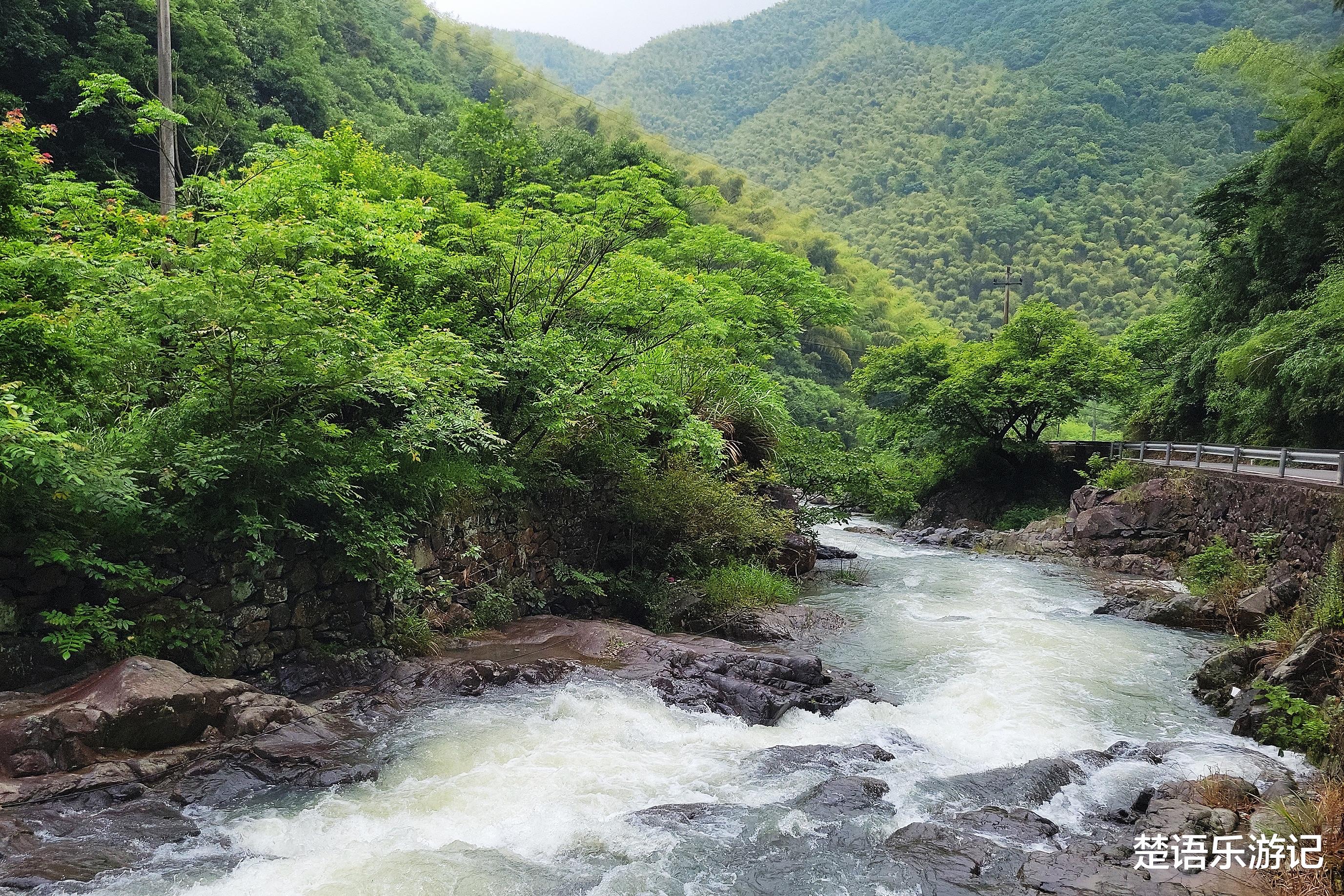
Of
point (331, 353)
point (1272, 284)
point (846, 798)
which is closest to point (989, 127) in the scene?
point (1272, 284)

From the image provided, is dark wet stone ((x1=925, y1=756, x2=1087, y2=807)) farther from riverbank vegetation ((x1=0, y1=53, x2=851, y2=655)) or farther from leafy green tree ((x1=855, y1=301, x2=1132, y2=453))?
leafy green tree ((x1=855, y1=301, x2=1132, y2=453))

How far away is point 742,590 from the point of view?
13.5 m

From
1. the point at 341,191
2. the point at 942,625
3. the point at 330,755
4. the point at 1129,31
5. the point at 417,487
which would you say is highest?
the point at 1129,31

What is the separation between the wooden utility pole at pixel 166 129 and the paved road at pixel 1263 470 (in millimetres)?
19118

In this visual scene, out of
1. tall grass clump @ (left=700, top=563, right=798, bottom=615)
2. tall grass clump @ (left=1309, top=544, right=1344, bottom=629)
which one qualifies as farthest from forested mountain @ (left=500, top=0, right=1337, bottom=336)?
tall grass clump @ (left=700, top=563, right=798, bottom=615)

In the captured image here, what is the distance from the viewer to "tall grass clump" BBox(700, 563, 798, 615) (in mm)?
12883

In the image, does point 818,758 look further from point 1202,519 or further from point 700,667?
point 1202,519

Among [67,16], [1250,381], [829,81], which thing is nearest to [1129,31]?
[829,81]

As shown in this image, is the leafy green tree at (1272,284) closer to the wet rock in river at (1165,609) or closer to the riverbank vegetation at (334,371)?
the wet rock in river at (1165,609)

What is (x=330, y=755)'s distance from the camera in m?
6.87

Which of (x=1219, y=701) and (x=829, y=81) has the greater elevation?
(x=829, y=81)

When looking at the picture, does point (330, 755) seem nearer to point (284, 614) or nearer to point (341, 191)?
point (284, 614)

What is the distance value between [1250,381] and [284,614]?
18823 millimetres

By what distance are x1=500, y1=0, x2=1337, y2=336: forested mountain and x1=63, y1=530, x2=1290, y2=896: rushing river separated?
2165 inches
